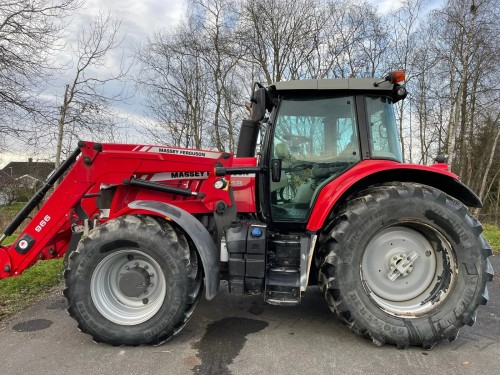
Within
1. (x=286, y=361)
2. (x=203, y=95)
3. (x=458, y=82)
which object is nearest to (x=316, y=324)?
(x=286, y=361)

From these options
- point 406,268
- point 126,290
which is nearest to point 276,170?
point 406,268

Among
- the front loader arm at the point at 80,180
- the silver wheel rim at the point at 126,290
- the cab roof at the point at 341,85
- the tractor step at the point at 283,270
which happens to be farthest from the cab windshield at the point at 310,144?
the silver wheel rim at the point at 126,290

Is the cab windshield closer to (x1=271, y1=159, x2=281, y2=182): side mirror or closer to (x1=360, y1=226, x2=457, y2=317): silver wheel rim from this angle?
Result: (x1=271, y1=159, x2=281, y2=182): side mirror

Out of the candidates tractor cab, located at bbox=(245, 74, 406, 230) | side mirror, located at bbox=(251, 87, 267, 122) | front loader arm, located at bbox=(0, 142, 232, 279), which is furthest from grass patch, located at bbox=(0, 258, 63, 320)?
side mirror, located at bbox=(251, 87, 267, 122)

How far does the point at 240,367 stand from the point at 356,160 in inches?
78.8

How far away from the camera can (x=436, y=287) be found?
10.2ft

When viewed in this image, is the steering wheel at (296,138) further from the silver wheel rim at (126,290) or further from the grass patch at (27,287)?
the grass patch at (27,287)

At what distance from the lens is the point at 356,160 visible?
10.9 ft

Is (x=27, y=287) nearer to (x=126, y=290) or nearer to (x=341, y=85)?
(x=126, y=290)

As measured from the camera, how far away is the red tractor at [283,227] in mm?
2941

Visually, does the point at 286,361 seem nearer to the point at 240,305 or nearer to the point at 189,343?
the point at 189,343

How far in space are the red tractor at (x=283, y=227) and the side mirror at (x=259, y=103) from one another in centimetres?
3

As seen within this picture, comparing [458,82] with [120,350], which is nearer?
[120,350]

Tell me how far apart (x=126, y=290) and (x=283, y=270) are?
1.35m
